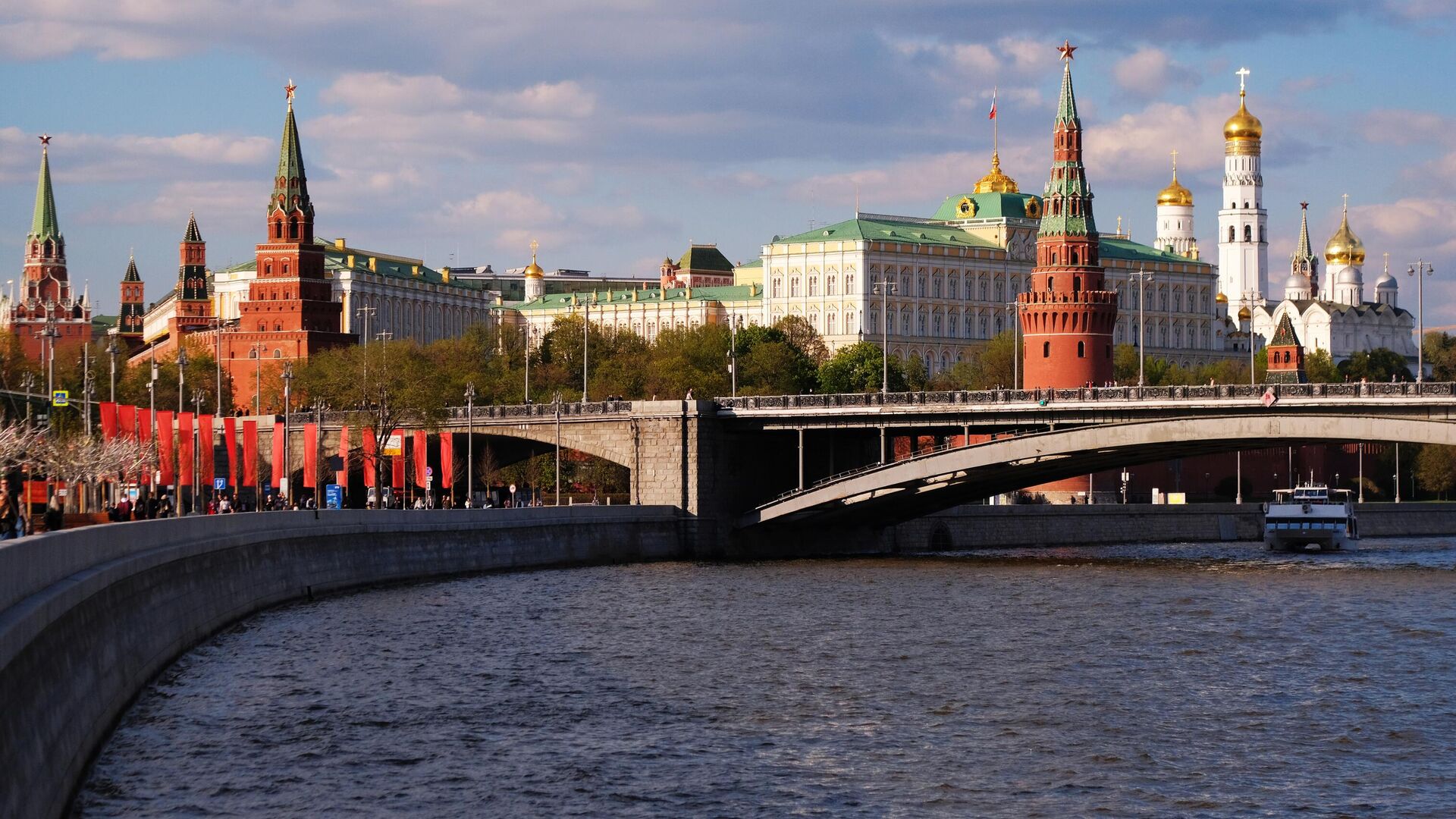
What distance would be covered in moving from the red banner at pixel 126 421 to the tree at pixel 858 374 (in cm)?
6923

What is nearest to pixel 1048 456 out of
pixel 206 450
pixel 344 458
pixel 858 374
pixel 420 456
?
pixel 420 456

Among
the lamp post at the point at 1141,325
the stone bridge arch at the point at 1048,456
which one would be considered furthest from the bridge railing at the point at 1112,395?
the lamp post at the point at 1141,325

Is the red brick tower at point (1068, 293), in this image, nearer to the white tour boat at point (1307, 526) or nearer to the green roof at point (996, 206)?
the white tour boat at point (1307, 526)

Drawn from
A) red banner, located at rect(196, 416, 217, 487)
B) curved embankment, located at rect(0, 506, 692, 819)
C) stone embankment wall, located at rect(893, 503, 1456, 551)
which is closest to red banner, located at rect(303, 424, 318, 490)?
red banner, located at rect(196, 416, 217, 487)

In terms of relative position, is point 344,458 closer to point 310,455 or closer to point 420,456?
point 420,456

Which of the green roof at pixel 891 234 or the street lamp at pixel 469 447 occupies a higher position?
the green roof at pixel 891 234

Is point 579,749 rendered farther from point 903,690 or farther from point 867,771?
point 903,690

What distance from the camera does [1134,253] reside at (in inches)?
7569

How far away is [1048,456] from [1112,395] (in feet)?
10.7

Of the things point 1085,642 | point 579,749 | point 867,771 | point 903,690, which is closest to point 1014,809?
point 867,771

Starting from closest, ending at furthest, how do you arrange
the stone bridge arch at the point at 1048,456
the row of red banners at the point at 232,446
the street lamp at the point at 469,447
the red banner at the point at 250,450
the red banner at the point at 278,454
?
the stone bridge arch at the point at 1048,456 < the row of red banners at the point at 232,446 < the red banner at the point at 250,450 < the red banner at the point at 278,454 < the street lamp at the point at 469,447

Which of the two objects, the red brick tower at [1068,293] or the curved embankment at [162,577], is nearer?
the curved embankment at [162,577]

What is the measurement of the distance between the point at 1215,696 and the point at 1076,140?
260 ft

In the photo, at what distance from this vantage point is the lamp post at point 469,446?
84.9 metres
